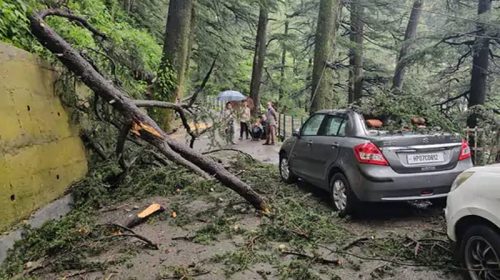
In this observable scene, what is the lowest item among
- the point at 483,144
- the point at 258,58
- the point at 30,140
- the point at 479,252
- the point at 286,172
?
the point at 286,172

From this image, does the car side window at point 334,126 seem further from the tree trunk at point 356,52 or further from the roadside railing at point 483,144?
the tree trunk at point 356,52

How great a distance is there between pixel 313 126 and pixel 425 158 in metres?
2.45

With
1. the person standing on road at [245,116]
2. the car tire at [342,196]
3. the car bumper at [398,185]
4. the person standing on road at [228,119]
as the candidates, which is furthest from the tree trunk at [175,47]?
the car bumper at [398,185]

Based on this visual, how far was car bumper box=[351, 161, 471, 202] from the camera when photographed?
5.44 metres

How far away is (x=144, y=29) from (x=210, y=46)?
3393 mm

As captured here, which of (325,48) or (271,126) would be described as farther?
(271,126)

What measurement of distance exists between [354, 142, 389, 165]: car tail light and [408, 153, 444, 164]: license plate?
361 millimetres

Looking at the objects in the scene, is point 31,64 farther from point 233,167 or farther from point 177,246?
point 233,167

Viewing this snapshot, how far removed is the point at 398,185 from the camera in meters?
5.44

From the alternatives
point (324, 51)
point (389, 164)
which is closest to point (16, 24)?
point (389, 164)

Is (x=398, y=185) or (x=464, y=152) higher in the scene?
(x=464, y=152)

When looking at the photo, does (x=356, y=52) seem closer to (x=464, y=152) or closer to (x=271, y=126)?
(x=271, y=126)

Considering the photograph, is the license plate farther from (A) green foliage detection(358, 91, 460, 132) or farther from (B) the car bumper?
(A) green foliage detection(358, 91, 460, 132)

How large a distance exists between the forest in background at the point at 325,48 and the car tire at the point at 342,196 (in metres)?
1.22
